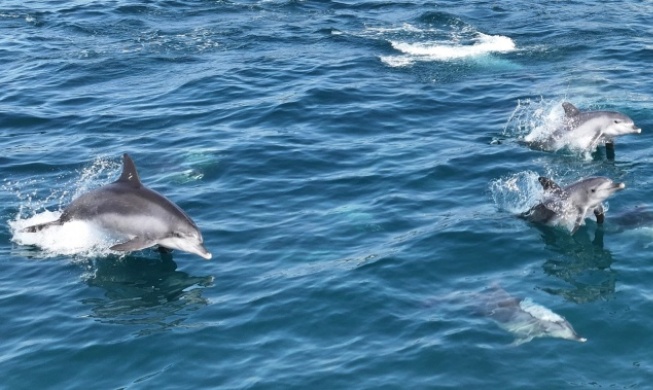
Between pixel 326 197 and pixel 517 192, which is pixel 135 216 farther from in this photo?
pixel 517 192

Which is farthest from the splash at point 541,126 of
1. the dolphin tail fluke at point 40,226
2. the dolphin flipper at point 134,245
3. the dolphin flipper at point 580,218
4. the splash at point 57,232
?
the dolphin tail fluke at point 40,226

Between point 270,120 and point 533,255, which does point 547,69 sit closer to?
point 270,120

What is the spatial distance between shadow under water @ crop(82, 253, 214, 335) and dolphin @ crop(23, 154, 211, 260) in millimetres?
457

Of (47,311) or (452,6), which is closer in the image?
(47,311)

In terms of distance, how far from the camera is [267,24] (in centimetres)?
3888

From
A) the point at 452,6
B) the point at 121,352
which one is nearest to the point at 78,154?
the point at 121,352

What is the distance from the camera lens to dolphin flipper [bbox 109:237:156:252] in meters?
18.3

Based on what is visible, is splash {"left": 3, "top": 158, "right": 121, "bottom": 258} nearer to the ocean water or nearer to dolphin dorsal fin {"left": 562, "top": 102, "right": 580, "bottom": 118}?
the ocean water

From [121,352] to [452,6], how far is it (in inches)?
1125

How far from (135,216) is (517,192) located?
790cm

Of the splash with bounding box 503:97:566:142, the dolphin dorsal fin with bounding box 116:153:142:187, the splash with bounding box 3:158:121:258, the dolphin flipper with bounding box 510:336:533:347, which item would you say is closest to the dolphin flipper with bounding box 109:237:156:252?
the splash with bounding box 3:158:121:258

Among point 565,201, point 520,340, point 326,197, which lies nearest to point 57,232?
point 326,197

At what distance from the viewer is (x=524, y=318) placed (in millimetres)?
16156

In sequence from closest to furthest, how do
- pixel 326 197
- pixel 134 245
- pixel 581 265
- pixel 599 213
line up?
pixel 134 245
pixel 581 265
pixel 599 213
pixel 326 197
